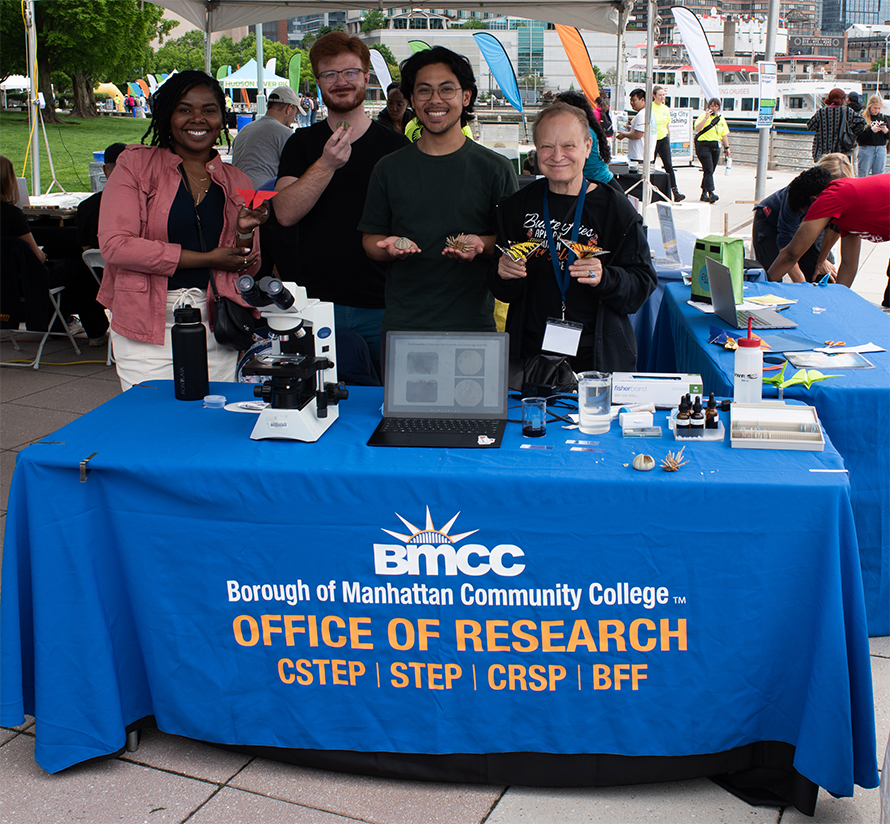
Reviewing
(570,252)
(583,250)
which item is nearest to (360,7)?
(570,252)

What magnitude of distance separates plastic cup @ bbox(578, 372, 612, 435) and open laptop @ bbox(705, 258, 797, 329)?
1247 mm

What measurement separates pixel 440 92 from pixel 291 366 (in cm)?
116

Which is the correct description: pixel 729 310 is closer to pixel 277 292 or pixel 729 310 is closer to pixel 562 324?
pixel 562 324

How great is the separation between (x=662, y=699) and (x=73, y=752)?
4.62ft

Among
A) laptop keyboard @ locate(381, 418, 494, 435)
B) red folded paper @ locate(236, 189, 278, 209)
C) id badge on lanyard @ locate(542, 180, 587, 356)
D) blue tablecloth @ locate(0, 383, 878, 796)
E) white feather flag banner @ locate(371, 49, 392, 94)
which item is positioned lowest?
blue tablecloth @ locate(0, 383, 878, 796)

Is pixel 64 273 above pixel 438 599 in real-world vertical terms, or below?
above

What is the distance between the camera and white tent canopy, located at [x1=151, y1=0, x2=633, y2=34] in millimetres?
5902

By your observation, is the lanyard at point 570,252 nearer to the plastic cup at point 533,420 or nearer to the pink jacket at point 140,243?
the plastic cup at point 533,420

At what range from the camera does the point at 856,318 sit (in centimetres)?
333

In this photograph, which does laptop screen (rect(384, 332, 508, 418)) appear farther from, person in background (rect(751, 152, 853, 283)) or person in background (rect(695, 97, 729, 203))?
person in background (rect(695, 97, 729, 203))

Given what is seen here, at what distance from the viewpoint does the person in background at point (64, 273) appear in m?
5.54

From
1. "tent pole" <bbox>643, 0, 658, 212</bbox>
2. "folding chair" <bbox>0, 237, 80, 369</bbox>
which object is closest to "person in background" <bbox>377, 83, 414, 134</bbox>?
"tent pole" <bbox>643, 0, 658, 212</bbox>

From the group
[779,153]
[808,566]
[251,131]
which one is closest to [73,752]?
[808,566]

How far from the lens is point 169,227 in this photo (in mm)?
2725
